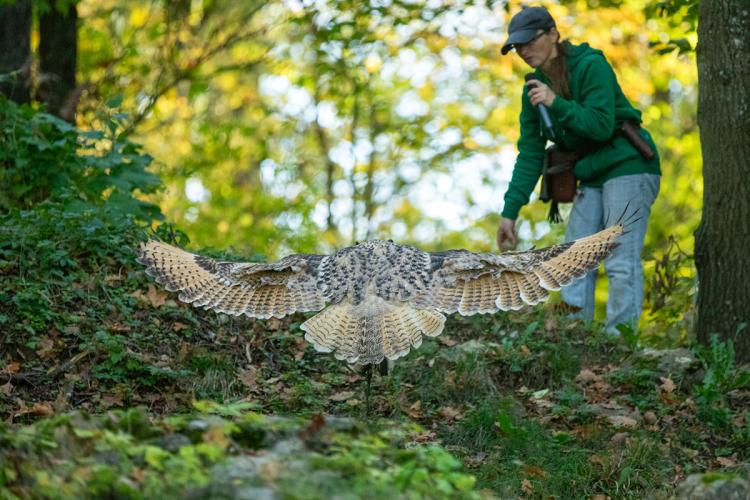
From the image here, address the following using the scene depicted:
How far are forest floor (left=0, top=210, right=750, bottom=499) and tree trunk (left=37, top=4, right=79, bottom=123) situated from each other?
16.9ft

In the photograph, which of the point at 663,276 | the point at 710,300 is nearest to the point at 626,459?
the point at 710,300

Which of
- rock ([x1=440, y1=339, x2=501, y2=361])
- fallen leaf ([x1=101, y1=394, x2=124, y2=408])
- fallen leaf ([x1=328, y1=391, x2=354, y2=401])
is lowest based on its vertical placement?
fallen leaf ([x1=328, y1=391, x2=354, y2=401])

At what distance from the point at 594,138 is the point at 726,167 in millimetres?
1056

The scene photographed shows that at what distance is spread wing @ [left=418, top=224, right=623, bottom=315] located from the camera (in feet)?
22.1

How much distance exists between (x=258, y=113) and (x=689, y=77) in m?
9.00

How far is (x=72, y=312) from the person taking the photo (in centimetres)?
746

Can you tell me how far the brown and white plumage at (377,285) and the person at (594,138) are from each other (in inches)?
47.3

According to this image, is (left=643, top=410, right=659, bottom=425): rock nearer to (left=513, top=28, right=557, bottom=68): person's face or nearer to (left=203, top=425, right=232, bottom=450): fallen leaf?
(left=513, top=28, right=557, bottom=68): person's face

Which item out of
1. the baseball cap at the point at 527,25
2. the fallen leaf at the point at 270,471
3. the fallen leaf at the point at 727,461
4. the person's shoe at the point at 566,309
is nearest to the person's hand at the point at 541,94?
the baseball cap at the point at 527,25

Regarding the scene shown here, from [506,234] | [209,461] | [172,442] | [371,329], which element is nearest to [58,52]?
[506,234]

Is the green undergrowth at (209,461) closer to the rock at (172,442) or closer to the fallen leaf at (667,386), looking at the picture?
the rock at (172,442)

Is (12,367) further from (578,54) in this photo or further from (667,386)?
(578,54)

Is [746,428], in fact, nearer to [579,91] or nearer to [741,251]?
[741,251]

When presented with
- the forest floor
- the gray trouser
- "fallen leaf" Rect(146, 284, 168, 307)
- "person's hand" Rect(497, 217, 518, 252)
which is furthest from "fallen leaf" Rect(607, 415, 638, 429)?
"fallen leaf" Rect(146, 284, 168, 307)
